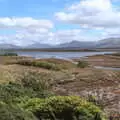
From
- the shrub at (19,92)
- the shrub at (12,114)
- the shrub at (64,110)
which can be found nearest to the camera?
the shrub at (12,114)

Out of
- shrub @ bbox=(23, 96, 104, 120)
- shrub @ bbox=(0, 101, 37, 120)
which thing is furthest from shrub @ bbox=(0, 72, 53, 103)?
shrub @ bbox=(0, 101, 37, 120)

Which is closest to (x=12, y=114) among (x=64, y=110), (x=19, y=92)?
(x=64, y=110)

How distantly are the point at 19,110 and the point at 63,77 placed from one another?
16096 mm

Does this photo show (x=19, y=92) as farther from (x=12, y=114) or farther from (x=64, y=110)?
(x=12, y=114)

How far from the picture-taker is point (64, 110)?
8.95 meters

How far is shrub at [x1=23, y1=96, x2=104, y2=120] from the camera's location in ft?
28.6

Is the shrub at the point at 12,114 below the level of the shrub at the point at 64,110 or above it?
above

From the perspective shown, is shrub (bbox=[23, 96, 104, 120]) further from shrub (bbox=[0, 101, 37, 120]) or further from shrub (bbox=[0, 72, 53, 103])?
shrub (bbox=[0, 101, 37, 120])

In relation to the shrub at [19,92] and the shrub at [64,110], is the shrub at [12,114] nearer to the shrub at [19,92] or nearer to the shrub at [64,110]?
the shrub at [64,110]

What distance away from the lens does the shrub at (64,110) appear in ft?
28.6

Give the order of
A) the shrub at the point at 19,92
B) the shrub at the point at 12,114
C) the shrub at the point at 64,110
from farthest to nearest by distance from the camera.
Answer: the shrub at the point at 19,92 → the shrub at the point at 64,110 → the shrub at the point at 12,114

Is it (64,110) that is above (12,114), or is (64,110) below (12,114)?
below

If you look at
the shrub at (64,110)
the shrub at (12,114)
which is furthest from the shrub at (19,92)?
the shrub at (12,114)

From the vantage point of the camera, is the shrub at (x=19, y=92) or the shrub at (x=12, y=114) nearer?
the shrub at (x=12, y=114)
